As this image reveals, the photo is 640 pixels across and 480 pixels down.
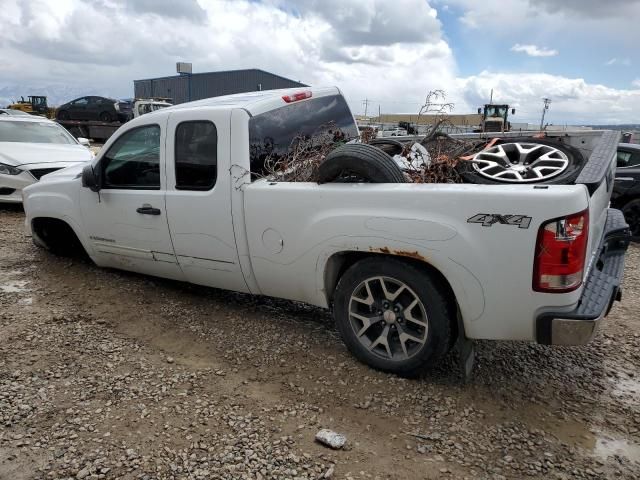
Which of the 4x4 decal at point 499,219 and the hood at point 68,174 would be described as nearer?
the 4x4 decal at point 499,219

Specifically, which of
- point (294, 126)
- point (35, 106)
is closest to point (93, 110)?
point (35, 106)

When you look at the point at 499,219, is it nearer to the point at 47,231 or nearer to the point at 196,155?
the point at 196,155

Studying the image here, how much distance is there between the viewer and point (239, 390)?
10.2ft

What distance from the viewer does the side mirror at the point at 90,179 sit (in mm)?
4395

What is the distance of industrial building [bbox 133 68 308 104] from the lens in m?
46.0

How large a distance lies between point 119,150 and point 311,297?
7.54 ft

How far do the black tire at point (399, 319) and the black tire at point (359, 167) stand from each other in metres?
0.51

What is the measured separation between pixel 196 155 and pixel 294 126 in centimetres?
83

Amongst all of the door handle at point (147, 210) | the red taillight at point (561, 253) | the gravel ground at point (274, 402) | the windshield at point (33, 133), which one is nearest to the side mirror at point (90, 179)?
the door handle at point (147, 210)

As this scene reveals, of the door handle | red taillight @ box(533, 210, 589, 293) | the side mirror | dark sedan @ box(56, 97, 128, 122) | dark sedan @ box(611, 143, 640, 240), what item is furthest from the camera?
dark sedan @ box(56, 97, 128, 122)

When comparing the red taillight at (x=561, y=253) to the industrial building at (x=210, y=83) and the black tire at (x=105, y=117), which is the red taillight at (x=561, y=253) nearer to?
the black tire at (x=105, y=117)

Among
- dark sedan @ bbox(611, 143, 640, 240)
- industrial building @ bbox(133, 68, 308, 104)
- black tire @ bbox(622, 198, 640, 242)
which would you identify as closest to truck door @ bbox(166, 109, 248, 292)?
dark sedan @ bbox(611, 143, 640, 240)

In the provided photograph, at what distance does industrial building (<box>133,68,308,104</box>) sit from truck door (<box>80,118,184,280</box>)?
4232 cm

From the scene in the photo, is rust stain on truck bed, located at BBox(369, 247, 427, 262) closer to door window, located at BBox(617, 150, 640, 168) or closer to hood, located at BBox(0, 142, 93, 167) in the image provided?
door window, located at BBox(617, 150, 640, 168)
